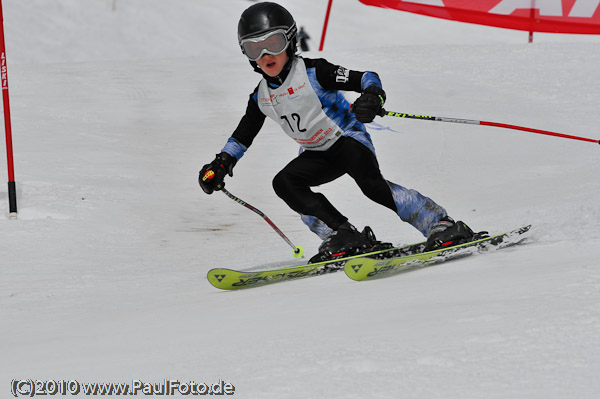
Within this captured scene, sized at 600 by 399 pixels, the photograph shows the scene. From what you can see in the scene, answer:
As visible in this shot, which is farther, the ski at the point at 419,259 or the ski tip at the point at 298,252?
the ski tip at the point at 298,252

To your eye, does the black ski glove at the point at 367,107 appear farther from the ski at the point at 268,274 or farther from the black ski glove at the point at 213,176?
the black ski glove at the point at 213,176

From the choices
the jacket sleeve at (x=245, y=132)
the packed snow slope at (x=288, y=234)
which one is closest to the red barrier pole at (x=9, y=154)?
the packed snow slope at (x=288, y=234)

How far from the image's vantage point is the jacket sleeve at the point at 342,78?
163 inches

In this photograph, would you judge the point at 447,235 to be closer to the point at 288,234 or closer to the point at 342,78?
the point at 342,78

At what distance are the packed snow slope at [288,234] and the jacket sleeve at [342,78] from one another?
1070 millimetres

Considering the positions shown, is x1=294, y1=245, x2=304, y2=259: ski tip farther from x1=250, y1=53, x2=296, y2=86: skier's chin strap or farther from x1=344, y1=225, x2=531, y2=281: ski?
x1=250, y1=53, x2=296, y2=86: skier's chin strap

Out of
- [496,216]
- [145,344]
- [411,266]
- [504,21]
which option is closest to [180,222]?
[496,216]

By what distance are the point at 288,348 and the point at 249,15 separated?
230 cm

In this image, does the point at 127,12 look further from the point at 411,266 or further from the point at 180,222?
the point at 411,266

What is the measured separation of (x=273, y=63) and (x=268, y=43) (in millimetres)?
117

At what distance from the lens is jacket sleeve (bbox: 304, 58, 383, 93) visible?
13.6 ft

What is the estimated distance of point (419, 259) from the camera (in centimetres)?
377

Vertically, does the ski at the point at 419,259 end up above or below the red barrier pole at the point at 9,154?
above

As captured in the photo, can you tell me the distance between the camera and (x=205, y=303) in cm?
364
